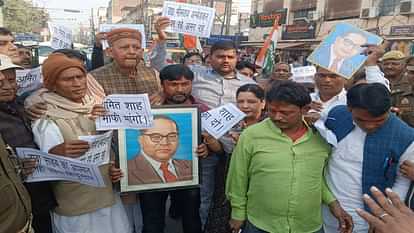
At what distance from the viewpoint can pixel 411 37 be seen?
18.5 m

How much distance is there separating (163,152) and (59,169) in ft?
2.35

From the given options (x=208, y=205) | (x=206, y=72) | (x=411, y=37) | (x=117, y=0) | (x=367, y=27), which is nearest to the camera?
(x=208, y=205)

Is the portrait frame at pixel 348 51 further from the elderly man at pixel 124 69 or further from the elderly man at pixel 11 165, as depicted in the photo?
→ the elderly man at pixel 11 165

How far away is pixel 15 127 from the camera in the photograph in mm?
2262

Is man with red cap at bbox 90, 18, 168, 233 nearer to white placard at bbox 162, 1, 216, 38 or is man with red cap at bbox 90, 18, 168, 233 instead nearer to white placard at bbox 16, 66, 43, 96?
white placard at bbox 16, 66, 43, 96

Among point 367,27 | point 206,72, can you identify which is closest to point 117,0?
point 367,27

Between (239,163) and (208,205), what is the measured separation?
1061mm

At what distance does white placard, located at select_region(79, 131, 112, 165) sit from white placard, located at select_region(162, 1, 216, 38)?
6.64 ft

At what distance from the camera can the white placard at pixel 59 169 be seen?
211cm

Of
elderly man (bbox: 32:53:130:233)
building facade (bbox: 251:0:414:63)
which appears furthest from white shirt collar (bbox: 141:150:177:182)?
building facade (bbox: 251:0:414:63)

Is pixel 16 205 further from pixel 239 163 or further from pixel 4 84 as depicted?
pixel 239 163

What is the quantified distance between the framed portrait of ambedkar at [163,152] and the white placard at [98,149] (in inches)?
7.0

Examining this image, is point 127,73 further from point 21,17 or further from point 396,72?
point 21,17

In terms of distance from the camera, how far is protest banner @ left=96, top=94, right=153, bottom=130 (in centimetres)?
237
